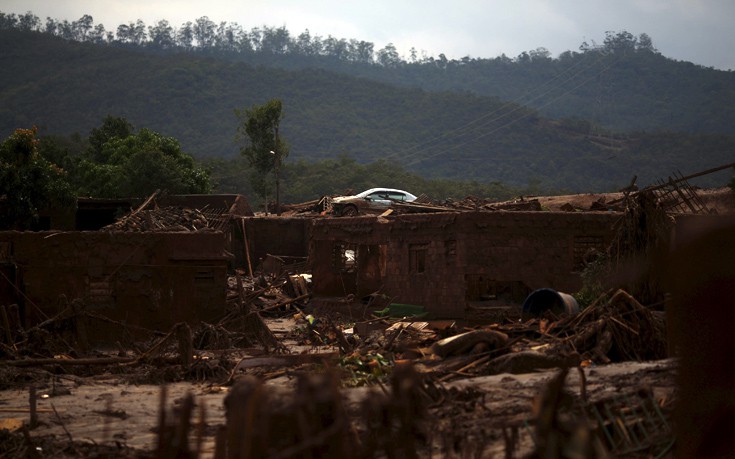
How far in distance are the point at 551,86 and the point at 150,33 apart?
209 feet

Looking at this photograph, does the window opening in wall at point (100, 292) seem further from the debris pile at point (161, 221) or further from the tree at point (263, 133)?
the tree at point (263, 133)

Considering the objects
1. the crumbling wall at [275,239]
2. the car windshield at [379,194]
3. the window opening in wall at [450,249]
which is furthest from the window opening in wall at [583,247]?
the car windshield at [379,194]

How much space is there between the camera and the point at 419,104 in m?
129

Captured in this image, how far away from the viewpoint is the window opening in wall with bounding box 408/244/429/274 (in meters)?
25.0

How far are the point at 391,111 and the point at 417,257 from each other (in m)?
105

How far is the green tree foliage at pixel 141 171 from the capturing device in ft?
159

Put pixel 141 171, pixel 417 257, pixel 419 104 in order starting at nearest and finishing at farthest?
pixel 417 257 < pixel 141 171 < pixel 419 104

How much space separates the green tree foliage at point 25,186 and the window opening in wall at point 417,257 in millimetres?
14075

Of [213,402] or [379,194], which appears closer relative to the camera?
[213,402]

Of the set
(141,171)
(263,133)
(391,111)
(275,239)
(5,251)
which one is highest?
(391,111)

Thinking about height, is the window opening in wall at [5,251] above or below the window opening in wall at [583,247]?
above

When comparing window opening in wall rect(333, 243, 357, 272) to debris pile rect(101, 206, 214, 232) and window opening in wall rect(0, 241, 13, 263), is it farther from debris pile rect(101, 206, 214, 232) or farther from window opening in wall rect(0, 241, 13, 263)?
window opening in wall rect(0, 241, 13, 263)

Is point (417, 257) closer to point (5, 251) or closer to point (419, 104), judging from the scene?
point (5, 251)

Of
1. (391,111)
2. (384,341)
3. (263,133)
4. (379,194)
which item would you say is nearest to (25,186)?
(379,194)
